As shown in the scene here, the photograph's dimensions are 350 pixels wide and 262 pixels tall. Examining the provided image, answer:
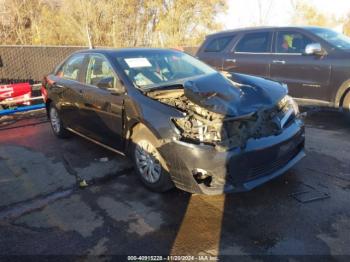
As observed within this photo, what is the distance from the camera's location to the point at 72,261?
2904 mm

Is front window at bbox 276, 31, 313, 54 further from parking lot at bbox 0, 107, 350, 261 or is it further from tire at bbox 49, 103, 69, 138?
tire at bbox 49, 103, 69, 138

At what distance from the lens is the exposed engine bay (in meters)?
3.31

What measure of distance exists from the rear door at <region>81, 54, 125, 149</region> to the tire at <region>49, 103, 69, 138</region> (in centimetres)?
117

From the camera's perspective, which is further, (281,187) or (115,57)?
(115,57)

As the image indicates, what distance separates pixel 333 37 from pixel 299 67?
2.82 feet

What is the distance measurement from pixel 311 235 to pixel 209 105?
153cm

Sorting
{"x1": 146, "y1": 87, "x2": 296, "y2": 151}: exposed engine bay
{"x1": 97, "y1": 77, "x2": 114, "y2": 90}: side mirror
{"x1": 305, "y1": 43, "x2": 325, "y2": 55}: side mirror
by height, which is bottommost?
{"x1": 146, "y1": 87, "x2": 296, "y2": 151}: exposed engine bay

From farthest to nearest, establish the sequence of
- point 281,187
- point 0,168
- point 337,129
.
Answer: point 337,129
point 0,168
point 281,187

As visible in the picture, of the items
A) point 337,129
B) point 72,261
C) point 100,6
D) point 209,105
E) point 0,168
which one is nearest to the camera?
point 72,261

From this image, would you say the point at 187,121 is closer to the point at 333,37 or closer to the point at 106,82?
the point at 106,82

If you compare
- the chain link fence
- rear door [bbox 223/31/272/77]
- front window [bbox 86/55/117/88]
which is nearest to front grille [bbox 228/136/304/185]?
front window [bbox 86/55/117/88]

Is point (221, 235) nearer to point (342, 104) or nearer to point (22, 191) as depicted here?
point (22, 191)

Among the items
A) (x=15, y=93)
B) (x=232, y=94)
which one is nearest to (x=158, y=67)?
(x=232, y=94)

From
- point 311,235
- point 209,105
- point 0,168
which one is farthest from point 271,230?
point 0,168
